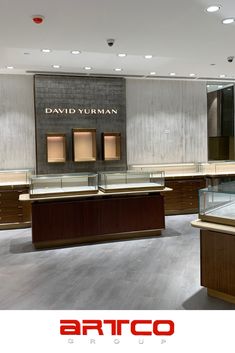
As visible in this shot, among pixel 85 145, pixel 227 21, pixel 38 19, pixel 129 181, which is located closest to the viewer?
pixel 38 19

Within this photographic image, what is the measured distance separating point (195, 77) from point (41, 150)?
396cm

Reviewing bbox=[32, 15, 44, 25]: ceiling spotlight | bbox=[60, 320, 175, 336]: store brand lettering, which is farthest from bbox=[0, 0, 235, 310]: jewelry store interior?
bbox=[60, 320, 175, 336]: store brand lettering

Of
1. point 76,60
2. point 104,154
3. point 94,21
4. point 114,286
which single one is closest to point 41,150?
point 104,154

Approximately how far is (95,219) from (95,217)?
0.03 meters

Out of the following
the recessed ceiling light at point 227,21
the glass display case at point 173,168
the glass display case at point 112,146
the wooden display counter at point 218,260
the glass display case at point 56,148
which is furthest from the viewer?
the glass display case at point 173,168

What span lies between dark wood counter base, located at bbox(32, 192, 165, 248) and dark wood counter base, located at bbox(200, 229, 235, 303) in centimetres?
239

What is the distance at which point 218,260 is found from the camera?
3.38 meters

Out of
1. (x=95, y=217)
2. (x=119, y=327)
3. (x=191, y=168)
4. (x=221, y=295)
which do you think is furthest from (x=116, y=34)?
(x=191, y=168)

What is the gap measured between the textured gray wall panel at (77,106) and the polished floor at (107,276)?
2.28 metres

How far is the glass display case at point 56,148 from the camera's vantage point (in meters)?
7.48

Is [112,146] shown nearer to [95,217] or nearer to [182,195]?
[182,195]

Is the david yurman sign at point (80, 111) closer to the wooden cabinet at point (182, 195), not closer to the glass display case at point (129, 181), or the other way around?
the wooden cabinet at point (182, 195)

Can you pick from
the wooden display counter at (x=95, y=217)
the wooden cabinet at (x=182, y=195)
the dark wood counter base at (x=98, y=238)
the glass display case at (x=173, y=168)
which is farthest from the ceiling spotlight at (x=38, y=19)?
the wooden cabinet at (x=182, y=195)

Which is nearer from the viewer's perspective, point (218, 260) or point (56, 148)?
point (218, 260)
